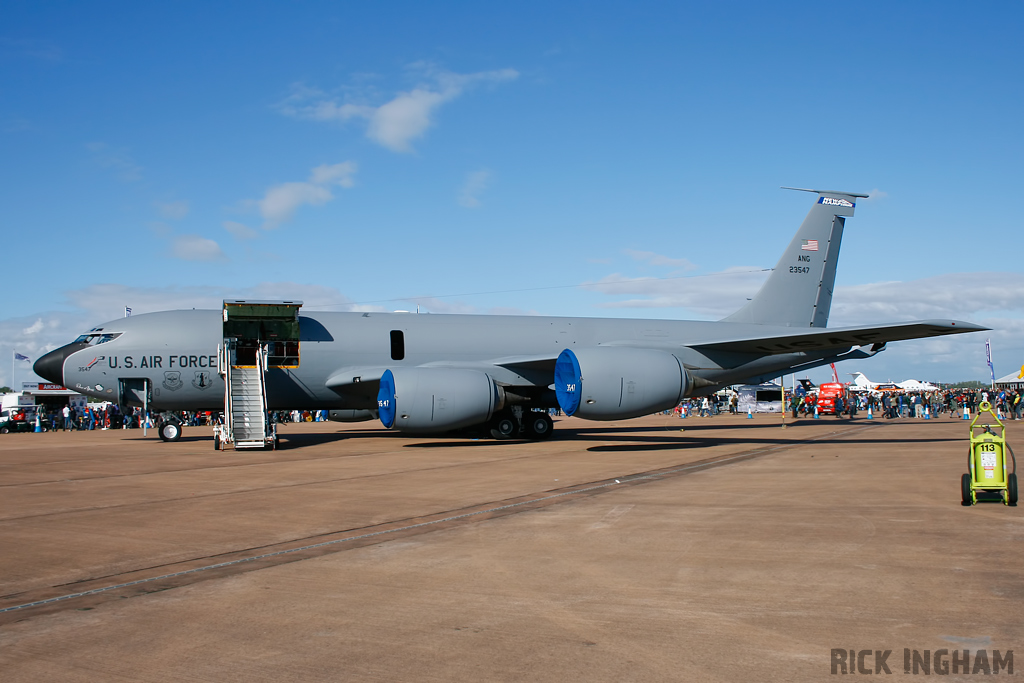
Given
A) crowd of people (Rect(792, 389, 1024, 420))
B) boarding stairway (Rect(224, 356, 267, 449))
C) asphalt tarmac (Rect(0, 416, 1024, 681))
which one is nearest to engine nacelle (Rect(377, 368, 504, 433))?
boarding stairway (Rect(224, 356, 267, 449))

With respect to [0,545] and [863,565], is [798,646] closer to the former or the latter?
[863,565]

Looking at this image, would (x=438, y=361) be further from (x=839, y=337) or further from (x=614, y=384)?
(x=839, y=337)

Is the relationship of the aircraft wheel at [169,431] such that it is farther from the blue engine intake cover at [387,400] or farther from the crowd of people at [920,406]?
the crowd of people at [920,406]

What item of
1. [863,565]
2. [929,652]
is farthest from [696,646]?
[863,565]

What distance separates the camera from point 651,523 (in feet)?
26.8

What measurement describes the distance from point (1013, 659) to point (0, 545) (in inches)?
323

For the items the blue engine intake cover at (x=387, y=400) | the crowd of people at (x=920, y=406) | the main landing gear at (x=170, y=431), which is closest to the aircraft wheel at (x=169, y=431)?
the main landing gear at (x=170, y=431)

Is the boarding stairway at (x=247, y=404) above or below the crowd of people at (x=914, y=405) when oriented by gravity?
above

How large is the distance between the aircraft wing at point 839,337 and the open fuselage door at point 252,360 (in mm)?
11699

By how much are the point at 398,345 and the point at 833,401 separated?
3455cm

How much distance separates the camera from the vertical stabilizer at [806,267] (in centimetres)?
2734

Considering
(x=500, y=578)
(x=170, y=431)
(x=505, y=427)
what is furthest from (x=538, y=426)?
(x=500, y=578)

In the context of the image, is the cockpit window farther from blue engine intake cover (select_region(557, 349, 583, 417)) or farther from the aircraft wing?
the aircraft wing

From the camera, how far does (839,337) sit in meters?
20.4
